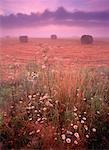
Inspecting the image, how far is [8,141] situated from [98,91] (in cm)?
65

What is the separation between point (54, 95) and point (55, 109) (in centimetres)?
9

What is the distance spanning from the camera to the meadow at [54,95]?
2635 mm

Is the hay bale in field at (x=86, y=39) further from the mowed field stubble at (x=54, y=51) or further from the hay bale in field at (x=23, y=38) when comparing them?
the hay bale in field at (x=23, y=38)

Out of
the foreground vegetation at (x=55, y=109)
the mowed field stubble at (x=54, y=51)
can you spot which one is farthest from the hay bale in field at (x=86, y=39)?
the foreground vegetation at (x=55, y=109)

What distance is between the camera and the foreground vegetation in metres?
2.63

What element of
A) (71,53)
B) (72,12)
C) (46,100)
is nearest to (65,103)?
(46,100)

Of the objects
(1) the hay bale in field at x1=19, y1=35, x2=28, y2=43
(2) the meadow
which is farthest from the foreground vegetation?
(1) the hay bale in field at x1=19, y1=35, x2=28, y2=43

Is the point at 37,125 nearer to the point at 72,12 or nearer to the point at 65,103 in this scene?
the point at 65,103

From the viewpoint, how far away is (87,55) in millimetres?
2723

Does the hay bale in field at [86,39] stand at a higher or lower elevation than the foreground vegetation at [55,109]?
higher

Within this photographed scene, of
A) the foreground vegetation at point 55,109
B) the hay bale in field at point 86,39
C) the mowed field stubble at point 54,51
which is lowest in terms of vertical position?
the foreground vegetation at point 55,109

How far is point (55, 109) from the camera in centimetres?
266

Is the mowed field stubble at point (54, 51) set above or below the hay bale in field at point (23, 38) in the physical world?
below

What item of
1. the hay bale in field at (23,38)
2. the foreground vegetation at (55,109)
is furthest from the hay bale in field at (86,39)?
the hay bale in field at (23,38)
